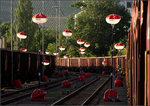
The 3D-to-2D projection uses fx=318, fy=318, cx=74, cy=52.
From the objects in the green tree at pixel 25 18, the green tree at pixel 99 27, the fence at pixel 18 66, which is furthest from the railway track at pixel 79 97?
the green tree at pixel 25 18

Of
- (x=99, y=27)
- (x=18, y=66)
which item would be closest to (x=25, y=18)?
(x=99, y=27)

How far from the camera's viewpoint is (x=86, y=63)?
63344mm

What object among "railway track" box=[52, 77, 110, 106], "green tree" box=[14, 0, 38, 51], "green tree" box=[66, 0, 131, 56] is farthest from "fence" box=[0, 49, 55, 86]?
"green tree" box=[14, 0, 38, 51]

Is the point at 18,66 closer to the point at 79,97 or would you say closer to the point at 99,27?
the point at 79,97

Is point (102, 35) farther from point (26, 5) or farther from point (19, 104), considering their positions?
point (19, 104)

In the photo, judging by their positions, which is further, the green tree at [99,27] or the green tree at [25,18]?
the green tree at [25,18]

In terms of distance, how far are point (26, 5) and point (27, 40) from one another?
26.7ft

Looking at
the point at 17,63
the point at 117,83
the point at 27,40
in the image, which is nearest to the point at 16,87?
the point at 17,63

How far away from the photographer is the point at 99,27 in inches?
2793

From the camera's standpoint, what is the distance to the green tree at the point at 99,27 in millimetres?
70688

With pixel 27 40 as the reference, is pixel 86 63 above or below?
below

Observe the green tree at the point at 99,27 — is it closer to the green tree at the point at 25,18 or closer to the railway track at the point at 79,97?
the green tree at the point at 25,18

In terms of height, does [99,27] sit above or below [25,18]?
below

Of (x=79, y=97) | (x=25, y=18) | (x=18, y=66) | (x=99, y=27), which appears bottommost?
(x=79, y=97)
